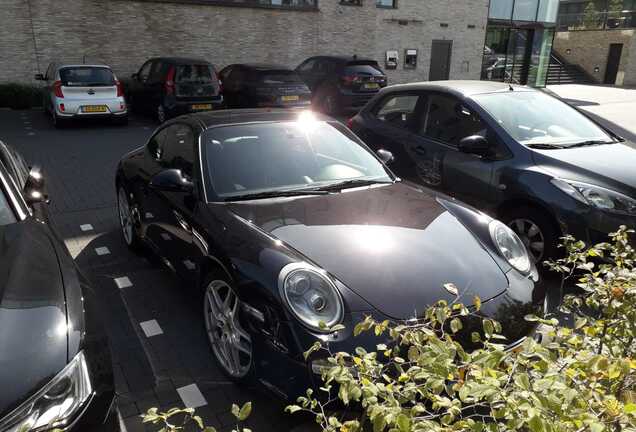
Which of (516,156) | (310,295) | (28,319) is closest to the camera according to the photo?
(28,319)

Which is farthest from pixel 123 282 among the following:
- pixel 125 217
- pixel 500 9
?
pixel 500 9

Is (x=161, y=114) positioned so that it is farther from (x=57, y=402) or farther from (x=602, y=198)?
(x=57, y=402)

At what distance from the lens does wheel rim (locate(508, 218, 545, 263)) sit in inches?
176

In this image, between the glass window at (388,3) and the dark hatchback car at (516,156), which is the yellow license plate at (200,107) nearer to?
the dark hatchback car at (516,156)

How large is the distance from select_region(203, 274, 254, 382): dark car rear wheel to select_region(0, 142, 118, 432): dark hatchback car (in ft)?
2.46

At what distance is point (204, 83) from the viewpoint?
39.0 ft

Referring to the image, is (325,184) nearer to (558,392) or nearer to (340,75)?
(558,392)

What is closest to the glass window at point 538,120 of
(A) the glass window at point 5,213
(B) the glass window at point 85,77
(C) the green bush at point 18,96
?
(A) the glass window at point 5,213

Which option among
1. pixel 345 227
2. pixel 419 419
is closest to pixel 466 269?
pixel 345 227

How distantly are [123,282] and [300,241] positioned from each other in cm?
219

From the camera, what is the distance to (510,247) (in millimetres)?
3260

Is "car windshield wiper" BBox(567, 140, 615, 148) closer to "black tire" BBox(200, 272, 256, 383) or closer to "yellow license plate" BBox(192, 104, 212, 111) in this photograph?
"black tire" BBox(200, 272, 256, 383)

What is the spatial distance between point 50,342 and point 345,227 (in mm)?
1677

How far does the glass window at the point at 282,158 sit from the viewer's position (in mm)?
3545
